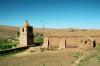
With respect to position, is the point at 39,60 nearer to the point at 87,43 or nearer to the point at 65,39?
the point at 65,39

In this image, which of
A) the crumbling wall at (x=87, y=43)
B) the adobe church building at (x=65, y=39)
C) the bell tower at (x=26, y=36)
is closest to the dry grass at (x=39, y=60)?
the adobe church building at (x=65, y=39)

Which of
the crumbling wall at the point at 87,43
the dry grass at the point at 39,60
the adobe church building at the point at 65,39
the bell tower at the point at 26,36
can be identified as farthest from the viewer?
the bell tower at the point at 26,36

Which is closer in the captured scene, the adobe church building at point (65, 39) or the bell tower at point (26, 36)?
the adobe church building at point (65, 39)

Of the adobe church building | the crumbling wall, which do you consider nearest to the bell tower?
the adobe church building

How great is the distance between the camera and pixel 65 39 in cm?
4431

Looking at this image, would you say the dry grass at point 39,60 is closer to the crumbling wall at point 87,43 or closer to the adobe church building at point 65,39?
the adobe church building at point 65,39

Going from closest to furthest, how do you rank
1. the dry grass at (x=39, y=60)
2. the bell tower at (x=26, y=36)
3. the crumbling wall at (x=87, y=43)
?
the dry grass at (x=39, y=60), the crumbling wall at (x=87, y=43), the bell tower at (x=26, y=36)

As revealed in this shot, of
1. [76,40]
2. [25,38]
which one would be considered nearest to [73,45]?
[76,40]

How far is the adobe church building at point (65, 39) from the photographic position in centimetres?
4272

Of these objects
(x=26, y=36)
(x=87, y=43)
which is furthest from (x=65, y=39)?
(x=26, y=36)

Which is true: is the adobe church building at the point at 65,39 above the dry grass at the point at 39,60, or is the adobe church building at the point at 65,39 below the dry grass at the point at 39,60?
above

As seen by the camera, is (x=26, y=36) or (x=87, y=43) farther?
(x=26, y=36)

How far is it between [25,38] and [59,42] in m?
8.56

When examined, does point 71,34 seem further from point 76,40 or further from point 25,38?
point 25,38
